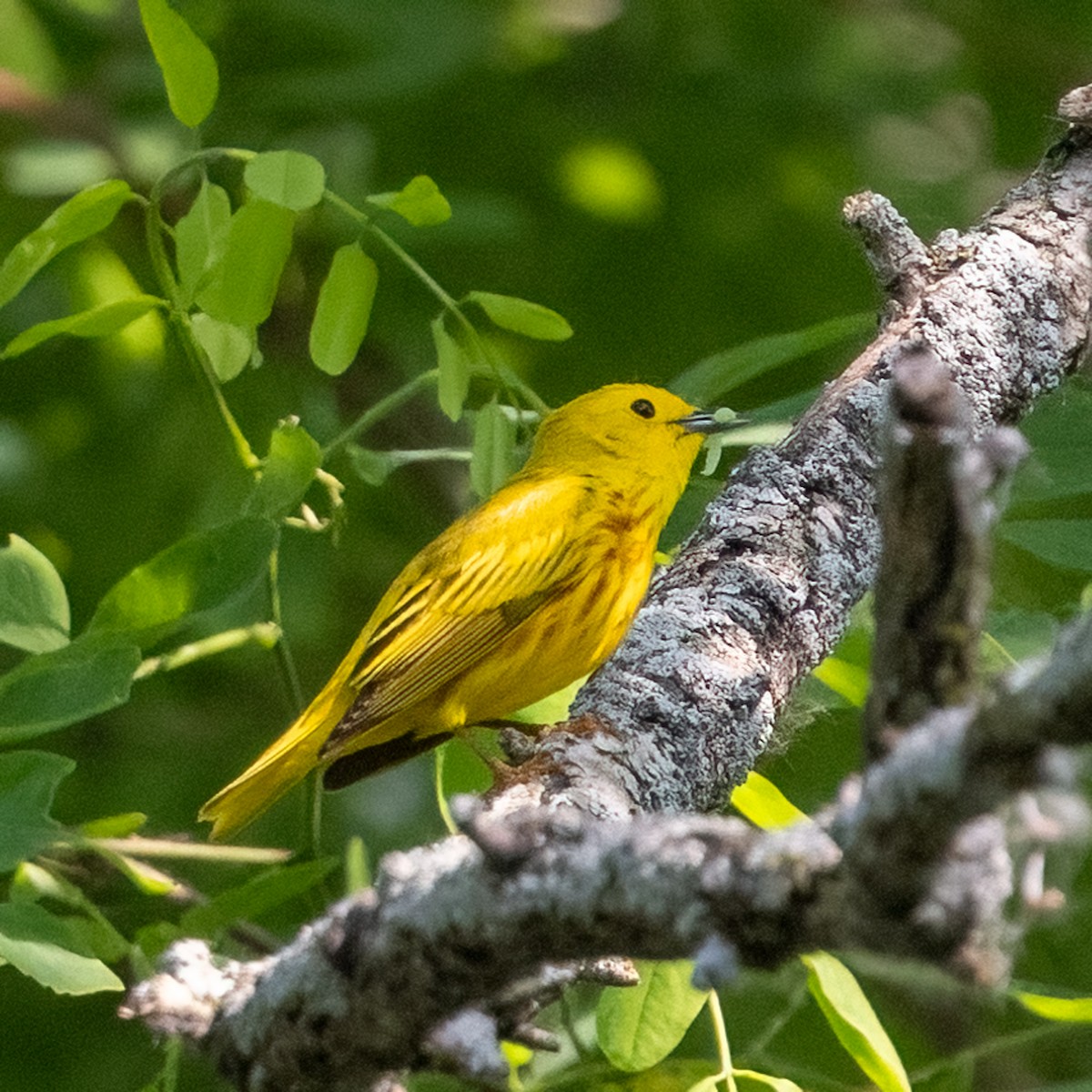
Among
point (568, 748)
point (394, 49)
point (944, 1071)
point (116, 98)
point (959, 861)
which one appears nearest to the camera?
point (959, 861)

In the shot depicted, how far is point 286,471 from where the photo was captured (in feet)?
9.58

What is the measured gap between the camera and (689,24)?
6.20m

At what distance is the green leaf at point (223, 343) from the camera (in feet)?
9.77

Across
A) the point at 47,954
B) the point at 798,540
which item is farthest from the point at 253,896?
the point at 798,540

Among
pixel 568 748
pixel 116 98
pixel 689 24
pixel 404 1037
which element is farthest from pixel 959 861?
pixel 689 24

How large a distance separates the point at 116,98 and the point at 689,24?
2186 mm

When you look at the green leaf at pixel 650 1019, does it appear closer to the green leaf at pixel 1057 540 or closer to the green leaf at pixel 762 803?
the green leaf at pixel 762 803

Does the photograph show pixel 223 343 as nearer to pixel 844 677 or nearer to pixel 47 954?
pixel 47 954

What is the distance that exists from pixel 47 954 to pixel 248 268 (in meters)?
1.22

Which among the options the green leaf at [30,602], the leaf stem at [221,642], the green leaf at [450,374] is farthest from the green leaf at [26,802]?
the green leaf at [450,374]

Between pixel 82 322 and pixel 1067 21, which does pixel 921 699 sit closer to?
pixel 82 322

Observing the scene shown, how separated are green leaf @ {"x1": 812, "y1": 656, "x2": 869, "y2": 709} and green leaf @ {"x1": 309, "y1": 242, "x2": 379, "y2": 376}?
1046 millimetres

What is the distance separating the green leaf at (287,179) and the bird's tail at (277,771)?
4.09 ft

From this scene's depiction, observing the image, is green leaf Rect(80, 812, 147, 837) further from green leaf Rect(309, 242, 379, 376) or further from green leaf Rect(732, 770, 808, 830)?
green leaf Rect(732, 770, 808, 830)
